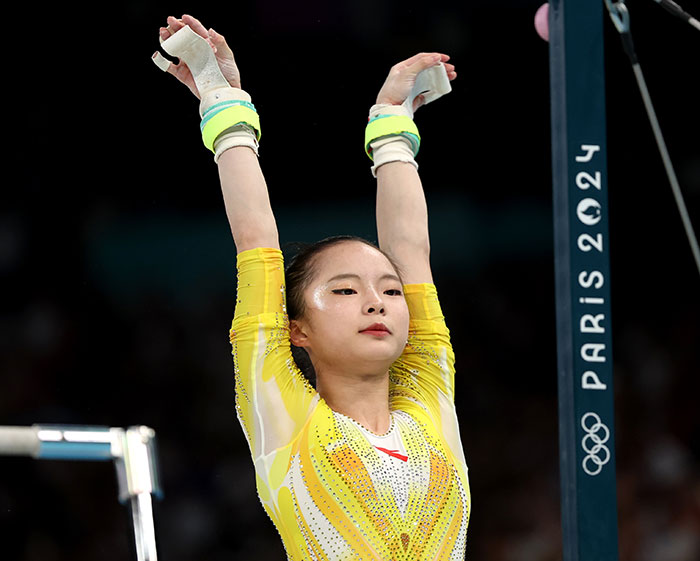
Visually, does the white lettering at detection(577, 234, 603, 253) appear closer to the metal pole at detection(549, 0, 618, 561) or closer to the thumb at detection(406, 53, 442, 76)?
the metal pole at detection(549, 0, 618, 561)

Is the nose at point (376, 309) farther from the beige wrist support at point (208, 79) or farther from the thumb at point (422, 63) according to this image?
the thumb at point (422, 63)

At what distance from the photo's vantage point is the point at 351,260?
2539mm

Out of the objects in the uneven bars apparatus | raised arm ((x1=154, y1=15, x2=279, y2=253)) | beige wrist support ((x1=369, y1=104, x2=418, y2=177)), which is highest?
beige wrist support ((x1=369, y1=104, x2=418, y2=177))

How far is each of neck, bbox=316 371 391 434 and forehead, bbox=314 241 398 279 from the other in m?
0.25

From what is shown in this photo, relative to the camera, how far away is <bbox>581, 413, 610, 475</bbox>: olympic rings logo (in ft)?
7.56

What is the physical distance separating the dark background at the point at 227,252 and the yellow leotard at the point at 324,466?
5.53ft

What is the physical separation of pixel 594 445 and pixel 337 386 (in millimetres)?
614

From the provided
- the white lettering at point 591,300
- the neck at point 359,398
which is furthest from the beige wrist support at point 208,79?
the white lettering at point 591,300

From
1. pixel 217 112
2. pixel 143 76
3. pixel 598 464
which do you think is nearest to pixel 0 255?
pixel 143 76

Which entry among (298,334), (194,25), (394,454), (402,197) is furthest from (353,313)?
(194,25)

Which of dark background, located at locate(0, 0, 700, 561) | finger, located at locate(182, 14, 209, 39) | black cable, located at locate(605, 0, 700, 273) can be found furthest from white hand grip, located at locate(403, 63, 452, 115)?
dark background, located at locate(0, 0, 700, 561)

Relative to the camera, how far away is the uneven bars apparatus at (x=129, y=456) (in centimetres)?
146

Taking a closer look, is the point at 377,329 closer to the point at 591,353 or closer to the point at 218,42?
the point at 591,353

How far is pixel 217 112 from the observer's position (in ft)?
8.48
